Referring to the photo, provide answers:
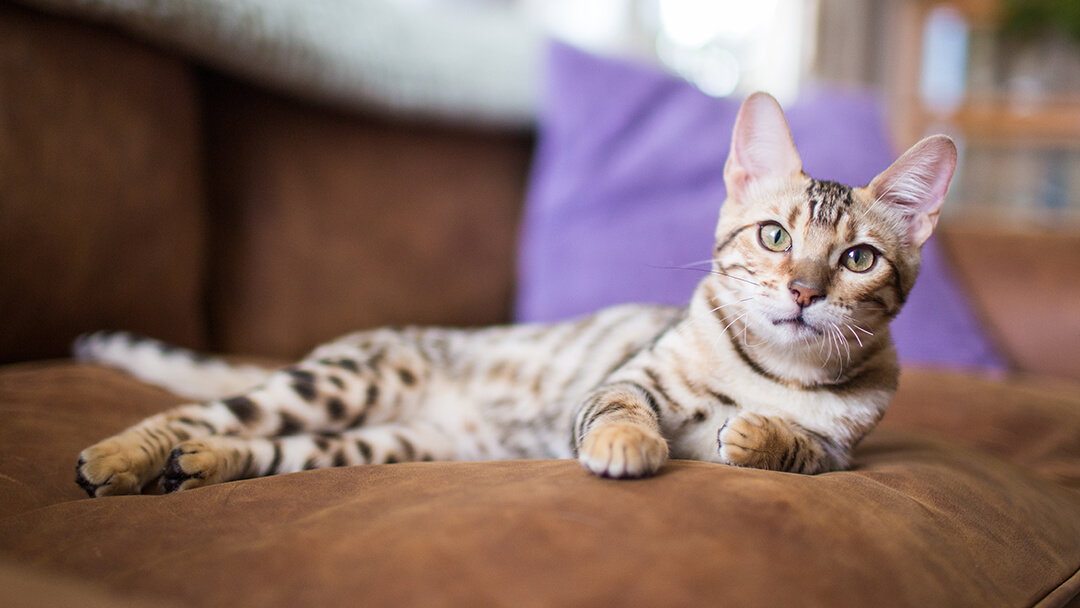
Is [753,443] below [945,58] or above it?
below

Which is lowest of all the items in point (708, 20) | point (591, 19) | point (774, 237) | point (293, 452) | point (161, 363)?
point (293, 452)

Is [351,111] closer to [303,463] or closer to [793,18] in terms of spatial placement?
[303,463]

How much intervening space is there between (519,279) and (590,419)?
1.01 m

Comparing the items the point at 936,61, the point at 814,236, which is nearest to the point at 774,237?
the point at 814,236

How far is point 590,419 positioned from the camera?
85 centimetres

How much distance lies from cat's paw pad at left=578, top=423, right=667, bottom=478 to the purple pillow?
2.94 ft

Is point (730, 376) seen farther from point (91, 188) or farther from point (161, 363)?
point (91, 188)

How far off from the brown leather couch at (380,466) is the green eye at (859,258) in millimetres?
272

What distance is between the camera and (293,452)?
1064mm

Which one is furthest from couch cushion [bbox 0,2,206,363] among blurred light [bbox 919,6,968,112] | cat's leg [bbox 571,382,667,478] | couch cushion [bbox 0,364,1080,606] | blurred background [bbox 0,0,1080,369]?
blurred light [bbox 919,6,968,112]

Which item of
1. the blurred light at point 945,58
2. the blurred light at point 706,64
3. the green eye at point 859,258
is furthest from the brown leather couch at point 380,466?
the blurred light at point 945,58

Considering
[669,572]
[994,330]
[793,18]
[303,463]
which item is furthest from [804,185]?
[793,18]

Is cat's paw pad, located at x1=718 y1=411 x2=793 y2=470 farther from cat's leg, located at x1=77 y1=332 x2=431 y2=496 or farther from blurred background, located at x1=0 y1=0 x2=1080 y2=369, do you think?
blurred background, located at x1=0 y1=0 x2=1080 y2=369

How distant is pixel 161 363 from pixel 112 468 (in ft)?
1.35
